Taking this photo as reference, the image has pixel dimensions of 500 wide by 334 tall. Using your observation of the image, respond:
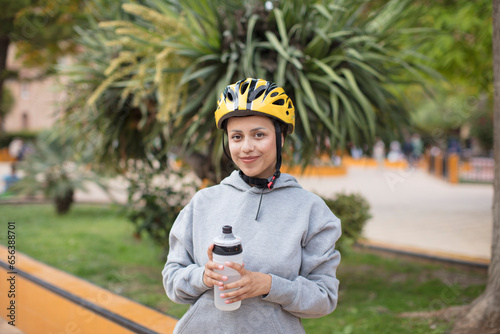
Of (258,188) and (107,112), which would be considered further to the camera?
(107,112)

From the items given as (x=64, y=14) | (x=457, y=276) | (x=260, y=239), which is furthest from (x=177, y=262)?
(x=64, y=14)

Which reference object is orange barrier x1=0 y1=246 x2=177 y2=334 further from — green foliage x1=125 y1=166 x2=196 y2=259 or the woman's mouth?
the woman's mouth

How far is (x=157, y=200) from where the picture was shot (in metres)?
4.49

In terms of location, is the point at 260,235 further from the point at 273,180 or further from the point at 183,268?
the point at 183,268

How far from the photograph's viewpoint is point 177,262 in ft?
5.59

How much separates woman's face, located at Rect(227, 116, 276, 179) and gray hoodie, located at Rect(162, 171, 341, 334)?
87mm

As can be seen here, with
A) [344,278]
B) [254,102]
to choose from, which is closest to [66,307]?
[254,102]

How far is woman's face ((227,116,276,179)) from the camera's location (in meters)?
1.66

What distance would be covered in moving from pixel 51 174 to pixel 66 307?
584cm

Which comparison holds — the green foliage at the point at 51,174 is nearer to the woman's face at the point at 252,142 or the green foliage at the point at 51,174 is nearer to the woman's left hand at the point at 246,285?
the woman's face at the point at 252,142

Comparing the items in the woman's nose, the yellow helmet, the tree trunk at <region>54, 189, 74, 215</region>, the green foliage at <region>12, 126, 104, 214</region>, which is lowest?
the tree trunk at <region>54, 189, 74, 215</region>

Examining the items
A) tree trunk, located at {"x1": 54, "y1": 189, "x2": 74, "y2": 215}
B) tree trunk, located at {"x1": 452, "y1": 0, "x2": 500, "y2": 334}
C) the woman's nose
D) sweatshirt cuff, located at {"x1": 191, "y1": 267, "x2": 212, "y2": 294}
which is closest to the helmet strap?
the woman's nose

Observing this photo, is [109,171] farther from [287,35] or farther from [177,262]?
[177,262]

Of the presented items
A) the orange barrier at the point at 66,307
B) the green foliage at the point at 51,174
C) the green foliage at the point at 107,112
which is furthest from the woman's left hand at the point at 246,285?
the green foliage at the point at 51,174
